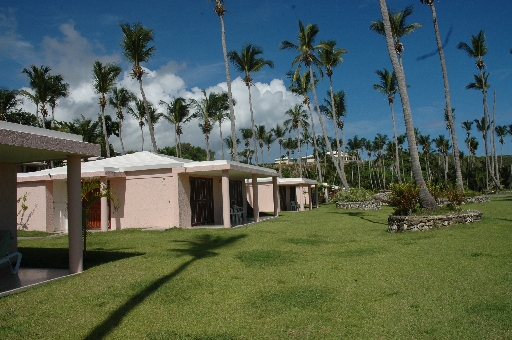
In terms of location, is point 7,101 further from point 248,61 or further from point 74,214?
point 74,214

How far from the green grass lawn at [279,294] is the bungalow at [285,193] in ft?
60.7

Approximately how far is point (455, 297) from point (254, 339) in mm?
2945

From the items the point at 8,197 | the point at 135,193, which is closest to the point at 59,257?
the point at 8,197

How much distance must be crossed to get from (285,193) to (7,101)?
81.0ft

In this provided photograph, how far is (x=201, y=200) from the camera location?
62.9ft

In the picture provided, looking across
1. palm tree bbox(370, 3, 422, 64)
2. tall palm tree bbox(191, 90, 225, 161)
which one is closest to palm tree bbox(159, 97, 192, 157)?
tall palm tree bbox(191, 90, 225, 161)

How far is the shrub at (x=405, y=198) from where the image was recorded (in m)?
13.9

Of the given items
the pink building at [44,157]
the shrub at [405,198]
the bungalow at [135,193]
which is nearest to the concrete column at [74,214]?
the pink building at [44,157]

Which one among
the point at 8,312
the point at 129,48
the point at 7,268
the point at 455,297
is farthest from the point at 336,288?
the point at 129,48

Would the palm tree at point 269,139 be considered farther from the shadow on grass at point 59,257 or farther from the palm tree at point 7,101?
the shadow on grass at point 59,257

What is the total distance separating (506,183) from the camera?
56125 millimetres

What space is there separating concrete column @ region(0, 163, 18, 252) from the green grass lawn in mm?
997

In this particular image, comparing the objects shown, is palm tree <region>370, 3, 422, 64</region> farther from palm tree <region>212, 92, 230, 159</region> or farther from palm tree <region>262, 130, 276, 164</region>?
palm tree <region>262, 130, 276, 164</region>

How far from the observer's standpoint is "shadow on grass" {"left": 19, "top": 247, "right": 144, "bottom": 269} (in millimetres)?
8875
